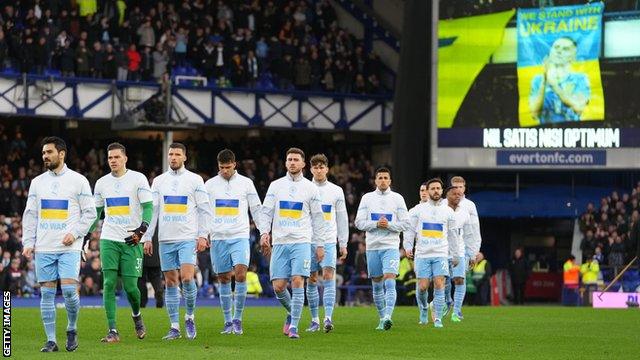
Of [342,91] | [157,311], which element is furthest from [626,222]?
[157,311]

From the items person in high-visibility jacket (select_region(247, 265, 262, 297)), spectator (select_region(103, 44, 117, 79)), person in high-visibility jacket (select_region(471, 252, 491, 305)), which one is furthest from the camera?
spectator (select_region(103, 44, 117, 79))

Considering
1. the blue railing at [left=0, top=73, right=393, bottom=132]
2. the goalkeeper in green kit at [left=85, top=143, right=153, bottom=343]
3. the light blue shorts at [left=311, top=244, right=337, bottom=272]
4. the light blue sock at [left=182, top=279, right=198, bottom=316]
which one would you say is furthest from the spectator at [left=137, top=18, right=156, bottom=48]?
the goalkeeper in green kit at [left=85, top=143, right=153, bottom=343]

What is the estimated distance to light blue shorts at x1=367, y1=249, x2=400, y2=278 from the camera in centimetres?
2211

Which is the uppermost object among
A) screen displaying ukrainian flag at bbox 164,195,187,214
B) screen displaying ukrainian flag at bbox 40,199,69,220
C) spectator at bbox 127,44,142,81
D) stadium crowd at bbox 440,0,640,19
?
stadium crowd at bbox 440,0,640,19

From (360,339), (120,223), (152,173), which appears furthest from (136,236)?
(152,173)

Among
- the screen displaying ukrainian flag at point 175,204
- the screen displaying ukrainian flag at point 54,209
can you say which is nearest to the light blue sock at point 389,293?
the screen displaying ukrainian flag at point 175,204

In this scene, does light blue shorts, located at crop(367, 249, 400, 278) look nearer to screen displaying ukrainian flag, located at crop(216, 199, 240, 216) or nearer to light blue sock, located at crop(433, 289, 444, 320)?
light blue sock, located at crop(433, 289, 444, 320)

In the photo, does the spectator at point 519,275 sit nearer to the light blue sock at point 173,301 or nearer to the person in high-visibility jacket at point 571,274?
the person in high-visibility jacket at point 571,274

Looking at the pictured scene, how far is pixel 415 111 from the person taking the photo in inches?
1763

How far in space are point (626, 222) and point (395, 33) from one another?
40.3 ft

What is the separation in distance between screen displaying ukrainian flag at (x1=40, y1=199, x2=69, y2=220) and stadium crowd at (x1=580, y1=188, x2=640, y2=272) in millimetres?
24829

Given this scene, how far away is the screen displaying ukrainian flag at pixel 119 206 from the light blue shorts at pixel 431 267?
22.1 feet

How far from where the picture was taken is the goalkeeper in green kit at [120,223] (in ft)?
59.6

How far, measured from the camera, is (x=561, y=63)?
4216cm
